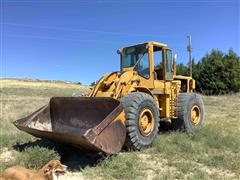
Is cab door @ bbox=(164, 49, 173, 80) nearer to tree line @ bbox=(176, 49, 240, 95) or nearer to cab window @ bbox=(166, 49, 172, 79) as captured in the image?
cab window @ bbox=(166, 49, 172, 79)

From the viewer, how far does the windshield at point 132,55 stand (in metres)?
9.06

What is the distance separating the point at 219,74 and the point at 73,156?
106 feet

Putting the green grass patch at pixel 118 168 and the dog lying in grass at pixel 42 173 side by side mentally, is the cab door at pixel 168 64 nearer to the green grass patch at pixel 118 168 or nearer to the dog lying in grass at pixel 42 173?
the green grass patch at pixel 118 168

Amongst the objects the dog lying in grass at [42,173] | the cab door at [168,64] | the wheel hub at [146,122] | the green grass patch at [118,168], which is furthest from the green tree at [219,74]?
the dog lying in grass at [42,173]

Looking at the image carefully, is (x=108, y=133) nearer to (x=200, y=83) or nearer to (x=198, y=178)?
(x=198, y=178)

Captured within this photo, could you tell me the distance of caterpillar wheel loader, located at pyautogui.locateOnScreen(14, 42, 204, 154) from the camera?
21.3ft

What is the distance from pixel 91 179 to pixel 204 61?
3512 cm

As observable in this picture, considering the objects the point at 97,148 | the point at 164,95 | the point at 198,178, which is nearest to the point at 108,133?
the point at 97,148

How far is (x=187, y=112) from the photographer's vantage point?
976 cm

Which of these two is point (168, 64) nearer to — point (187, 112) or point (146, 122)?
point (187, 112)

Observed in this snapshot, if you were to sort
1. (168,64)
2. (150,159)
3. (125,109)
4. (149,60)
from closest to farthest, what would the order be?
1. (150,159)
2. (125,109)
3. (149,60)
4. (168,64)

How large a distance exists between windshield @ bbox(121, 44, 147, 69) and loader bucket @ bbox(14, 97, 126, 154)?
2.10 m

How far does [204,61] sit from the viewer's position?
39.2m

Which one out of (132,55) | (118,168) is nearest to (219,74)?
(132,55)
